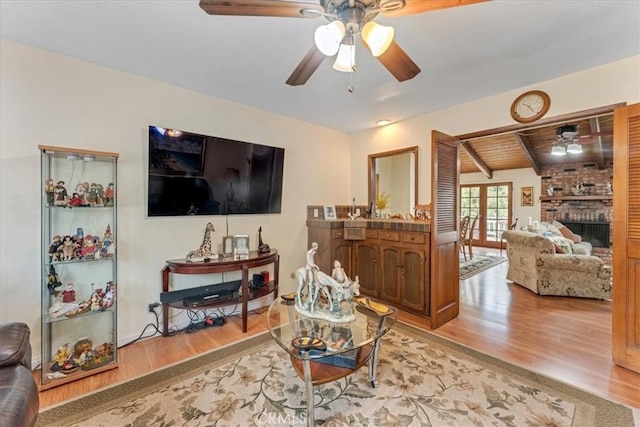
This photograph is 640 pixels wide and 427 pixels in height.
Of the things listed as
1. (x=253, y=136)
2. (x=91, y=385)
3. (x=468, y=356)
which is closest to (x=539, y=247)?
(x=468, y=356)

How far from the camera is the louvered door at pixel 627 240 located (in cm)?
207

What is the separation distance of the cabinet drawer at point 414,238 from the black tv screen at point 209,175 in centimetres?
162

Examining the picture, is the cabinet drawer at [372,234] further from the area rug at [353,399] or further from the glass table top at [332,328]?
the area rug at [353,399]

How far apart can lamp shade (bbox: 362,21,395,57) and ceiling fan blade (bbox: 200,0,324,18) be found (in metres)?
0.24

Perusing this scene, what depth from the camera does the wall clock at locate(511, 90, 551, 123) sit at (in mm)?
2545

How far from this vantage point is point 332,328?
1805mm

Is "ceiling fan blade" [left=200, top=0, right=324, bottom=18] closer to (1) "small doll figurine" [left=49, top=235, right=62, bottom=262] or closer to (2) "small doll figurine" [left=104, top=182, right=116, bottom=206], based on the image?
(2) "small doll figurine" [left=104, top=182, right=116, bottom=206]

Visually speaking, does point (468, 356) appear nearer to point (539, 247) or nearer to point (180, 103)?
point (539, 247)

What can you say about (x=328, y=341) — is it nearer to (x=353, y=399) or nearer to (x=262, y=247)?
(x=353, y=399)

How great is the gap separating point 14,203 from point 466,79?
152 inches

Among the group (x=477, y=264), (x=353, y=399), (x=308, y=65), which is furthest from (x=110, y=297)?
(x=477, y=264)

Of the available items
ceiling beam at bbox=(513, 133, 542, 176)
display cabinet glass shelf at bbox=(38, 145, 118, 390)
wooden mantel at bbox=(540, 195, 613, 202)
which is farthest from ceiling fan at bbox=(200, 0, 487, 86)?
wooden mantel at bbox=(540, 195, 613, 202)

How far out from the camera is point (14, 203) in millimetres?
2047

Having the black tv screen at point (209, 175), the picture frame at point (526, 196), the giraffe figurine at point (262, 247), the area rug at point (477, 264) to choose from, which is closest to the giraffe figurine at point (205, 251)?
the black tv screen at point (209, 175)
